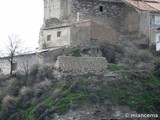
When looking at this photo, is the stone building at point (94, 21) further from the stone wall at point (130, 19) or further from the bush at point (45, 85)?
the bush at point (45, 85)

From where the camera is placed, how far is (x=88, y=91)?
74062 mm

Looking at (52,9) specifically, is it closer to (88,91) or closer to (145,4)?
(145,4)

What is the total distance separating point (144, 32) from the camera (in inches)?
3327

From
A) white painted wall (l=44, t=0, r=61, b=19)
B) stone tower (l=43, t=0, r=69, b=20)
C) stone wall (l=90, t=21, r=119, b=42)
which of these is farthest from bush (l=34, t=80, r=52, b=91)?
white painted wall (l=44, t=0, r=61, b=19)

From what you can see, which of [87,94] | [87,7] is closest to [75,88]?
[87,94]

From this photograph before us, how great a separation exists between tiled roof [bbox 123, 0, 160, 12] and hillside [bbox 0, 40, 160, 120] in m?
6.26

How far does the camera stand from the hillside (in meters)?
72.5

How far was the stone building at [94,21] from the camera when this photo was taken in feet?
263

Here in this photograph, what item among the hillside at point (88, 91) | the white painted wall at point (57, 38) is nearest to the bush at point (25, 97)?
the hillside at point (88, 91)

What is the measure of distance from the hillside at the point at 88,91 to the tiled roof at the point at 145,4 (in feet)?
20.5

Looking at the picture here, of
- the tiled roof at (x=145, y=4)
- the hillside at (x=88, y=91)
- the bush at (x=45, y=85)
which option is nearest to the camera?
the hillside at (x=88, y=91)

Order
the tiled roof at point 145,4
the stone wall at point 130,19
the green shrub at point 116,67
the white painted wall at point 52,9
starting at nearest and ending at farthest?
1. the green shrub at point 116,67
2. the white painted wall at point 52,9
3. the stone wall at point 130,19
4. the tiled roof at point 145,4

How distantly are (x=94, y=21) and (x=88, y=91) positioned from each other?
380 inches

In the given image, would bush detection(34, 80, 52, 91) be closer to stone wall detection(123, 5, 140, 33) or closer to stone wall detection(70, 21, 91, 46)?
stone wall detection(70, 21, 91, 46)
